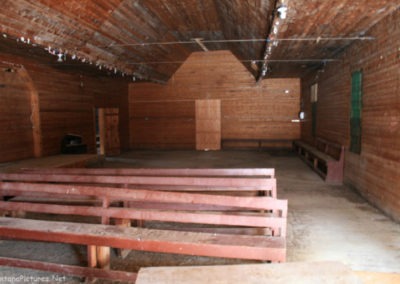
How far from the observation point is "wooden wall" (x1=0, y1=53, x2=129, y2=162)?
6.63 metres

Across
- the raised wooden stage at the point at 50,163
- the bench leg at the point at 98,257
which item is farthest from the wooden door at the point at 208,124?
the bench leg at the point at 98,257

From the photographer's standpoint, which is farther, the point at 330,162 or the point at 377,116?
the point at 330,162

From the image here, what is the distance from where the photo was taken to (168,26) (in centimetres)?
723

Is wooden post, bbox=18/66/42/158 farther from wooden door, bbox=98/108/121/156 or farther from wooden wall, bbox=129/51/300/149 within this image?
wooden wall, bbox=129/51/300/149

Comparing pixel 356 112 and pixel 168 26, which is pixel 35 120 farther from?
pixel 356 112

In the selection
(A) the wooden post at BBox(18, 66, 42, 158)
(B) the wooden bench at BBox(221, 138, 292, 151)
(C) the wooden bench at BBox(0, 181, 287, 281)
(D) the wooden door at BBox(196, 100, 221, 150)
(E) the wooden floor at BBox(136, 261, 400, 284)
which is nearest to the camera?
(E) the wooden floor at BBox(136, 261, 400, 284)

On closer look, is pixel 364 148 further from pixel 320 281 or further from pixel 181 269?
pixel 181 269

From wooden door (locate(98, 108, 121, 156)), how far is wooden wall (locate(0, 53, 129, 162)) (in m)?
0.41

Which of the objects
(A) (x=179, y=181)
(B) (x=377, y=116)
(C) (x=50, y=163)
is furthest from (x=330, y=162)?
(C) (x=50, y=163)


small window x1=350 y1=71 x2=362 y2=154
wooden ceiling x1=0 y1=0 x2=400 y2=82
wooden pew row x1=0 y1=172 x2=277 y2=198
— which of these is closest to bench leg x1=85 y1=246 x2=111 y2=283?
wooden pew row x1=0 y1=172 x2=277 y2=198

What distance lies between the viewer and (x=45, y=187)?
117 inches

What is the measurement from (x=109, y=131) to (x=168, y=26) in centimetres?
504

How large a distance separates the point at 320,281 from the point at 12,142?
736 cm

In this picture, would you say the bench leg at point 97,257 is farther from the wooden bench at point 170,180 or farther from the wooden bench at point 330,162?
the wooden bench at point 330,162
